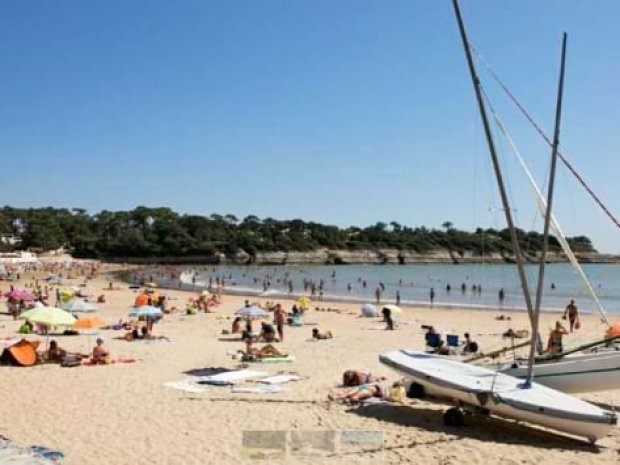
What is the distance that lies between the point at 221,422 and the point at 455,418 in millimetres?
4228

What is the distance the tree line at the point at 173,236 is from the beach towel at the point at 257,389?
11561cm

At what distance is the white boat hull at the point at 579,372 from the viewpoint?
12.3 m

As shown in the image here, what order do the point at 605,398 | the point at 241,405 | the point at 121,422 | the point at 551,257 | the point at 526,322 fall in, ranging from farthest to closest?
1. the point at 551,257
2. the point at 526,322
3. the point at 605,398
4. the point at 241,405
5. the point at 121,422

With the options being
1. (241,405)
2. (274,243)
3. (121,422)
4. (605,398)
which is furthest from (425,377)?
(274,243)

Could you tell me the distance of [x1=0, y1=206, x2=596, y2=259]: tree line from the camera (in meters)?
141

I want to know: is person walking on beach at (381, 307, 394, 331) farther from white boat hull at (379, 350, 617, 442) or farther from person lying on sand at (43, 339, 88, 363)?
white boat hull at (379, 350, 617, 442)

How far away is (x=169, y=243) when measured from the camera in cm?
14525

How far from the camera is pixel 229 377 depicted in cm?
1546

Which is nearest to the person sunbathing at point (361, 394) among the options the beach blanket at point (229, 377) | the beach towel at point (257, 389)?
the beach towel at point (257, 389)

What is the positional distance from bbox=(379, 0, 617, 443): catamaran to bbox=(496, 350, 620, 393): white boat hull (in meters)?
1.10

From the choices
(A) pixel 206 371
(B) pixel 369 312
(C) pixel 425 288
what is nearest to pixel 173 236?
(C) pixel 425 288

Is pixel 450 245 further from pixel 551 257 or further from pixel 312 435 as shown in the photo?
pixel 312 435

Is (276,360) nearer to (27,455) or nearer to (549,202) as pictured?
(549,202)

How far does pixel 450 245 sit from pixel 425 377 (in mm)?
186796
